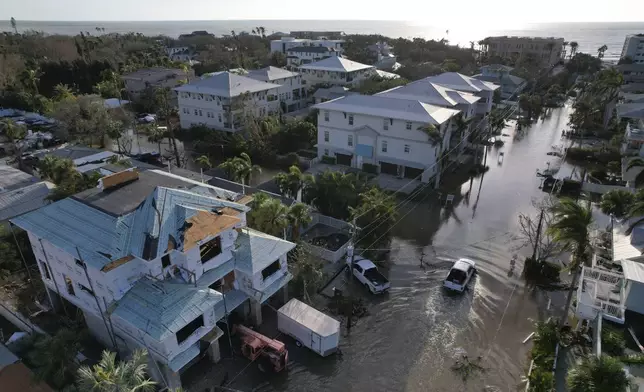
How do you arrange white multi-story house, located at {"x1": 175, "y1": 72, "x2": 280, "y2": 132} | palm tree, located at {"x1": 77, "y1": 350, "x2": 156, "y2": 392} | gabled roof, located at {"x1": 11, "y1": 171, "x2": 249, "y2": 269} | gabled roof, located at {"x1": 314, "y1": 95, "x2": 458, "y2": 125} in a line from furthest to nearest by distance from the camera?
white multi-story house, located at {"x1": 175, "y1": 72, "x2": 280, "y2": 132}
gabled roof, located at {"x1": 314, "y1": 95, "x2": 458, "y2": 125}
gabled roof, located at {"x1": 11, "y1": 171, "x2": 249, "y2": 269}
palm tree, located at {"x1": 77, "y1": 350, "x2": 156, "y2": 392}

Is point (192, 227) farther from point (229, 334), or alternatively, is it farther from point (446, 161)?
point (446, 161)

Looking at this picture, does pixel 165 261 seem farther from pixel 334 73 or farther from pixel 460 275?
pixel 334 73

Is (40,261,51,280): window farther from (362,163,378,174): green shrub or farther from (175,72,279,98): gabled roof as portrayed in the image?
(175,72,279,98): gabled roof

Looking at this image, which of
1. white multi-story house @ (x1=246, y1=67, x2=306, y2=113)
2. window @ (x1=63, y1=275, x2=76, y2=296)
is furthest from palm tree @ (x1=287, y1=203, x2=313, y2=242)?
white multi-story house @ (x1=246, y1=67, x2=306, y2=113)

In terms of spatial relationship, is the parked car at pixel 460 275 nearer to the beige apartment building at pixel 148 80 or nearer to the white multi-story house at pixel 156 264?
the white multi-story house at pixel 156 264

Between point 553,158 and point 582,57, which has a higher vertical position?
point 582,57

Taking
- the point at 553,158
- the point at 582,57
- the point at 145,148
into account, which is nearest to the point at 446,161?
the point at 553,158
